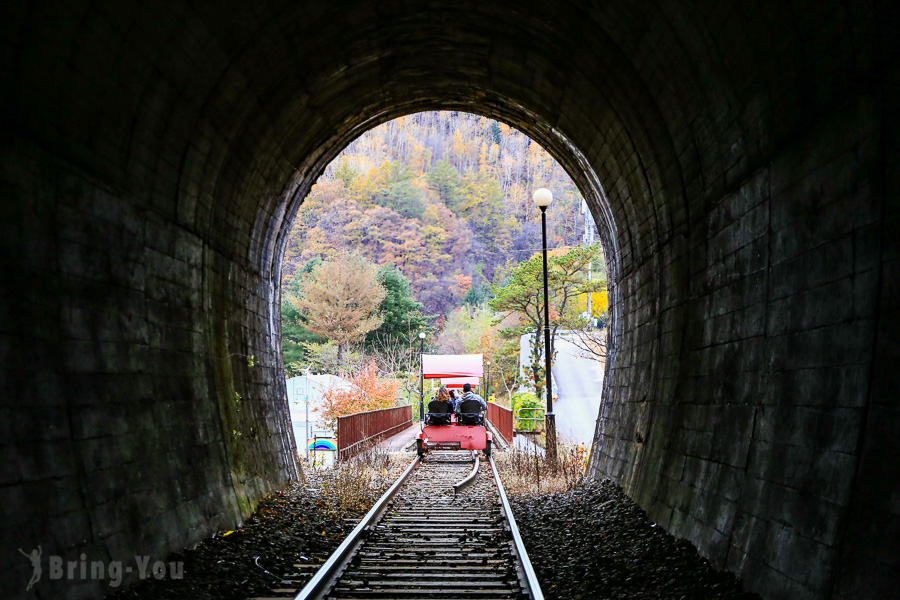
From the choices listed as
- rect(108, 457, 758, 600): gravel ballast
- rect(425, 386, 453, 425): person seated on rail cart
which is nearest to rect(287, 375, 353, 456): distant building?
rect(425, 386, 453, 425): person seated on rail cart

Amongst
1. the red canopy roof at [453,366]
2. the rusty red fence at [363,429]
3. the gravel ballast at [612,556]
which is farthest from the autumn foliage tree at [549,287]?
the gravel ballast at [612,556]

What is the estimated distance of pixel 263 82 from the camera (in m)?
9.07

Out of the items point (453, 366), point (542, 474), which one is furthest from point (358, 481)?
point (453, 366)

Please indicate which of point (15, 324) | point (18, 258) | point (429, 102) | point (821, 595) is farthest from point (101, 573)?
point (429, 102)

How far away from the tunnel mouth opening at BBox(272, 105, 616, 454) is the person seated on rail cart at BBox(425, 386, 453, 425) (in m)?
3.70

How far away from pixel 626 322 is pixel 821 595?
Answer: 812 cm

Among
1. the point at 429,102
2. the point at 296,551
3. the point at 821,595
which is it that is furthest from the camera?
the point at 429,102

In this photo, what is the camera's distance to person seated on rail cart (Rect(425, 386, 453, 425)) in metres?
18.4

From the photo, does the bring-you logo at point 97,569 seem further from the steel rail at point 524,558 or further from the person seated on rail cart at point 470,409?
the person seated on rail cart at point 470,409

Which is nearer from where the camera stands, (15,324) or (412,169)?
(15,324)

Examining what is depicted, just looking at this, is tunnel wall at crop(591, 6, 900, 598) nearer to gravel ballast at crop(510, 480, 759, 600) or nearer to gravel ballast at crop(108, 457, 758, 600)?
gravel ballast at crop(510, 480, 759, 600)

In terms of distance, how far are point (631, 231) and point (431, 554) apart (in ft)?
20.3

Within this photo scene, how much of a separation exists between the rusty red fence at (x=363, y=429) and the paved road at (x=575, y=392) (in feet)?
32.5

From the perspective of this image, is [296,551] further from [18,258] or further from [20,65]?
[20,65]
